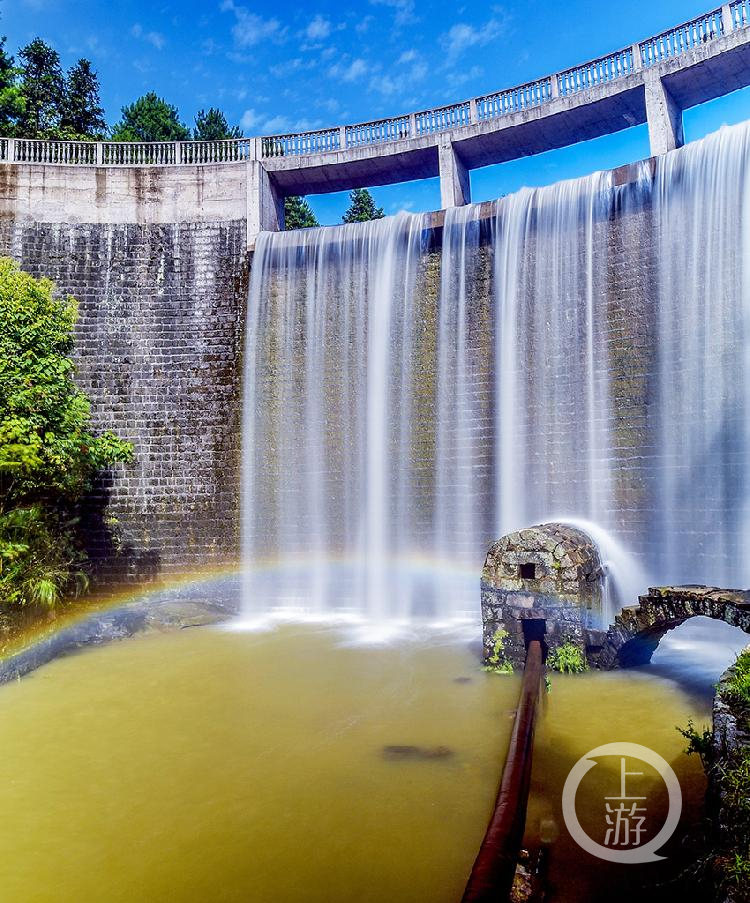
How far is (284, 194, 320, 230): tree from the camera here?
32.2 m

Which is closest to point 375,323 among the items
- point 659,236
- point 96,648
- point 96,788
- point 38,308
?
point 659,236

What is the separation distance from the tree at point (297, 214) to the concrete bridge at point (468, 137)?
542 inches

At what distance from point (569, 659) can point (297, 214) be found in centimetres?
3008

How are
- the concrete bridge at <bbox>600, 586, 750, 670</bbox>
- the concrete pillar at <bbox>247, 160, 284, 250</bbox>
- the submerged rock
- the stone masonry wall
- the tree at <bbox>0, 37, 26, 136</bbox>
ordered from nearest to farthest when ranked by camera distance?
the submerged rock
the concrete bridge at <bbox>600, 586, 750, 670</bbox>
the stone masonry wall
the concrete pillar at <bbox>247, 160, 284, 250</bbox>
the tree at <bbox>0, 37, 26, 136</bbox>

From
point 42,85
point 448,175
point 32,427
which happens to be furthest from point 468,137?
point 42,85

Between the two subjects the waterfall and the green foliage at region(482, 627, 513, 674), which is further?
the waterfall

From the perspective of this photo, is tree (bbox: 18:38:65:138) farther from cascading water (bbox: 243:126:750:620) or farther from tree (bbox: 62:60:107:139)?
cascading water (bbox: 243:126:750:620)

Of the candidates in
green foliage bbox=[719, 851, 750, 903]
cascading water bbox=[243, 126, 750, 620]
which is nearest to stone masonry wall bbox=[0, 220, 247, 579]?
cascading water bbox=[243, 126, 750, 620]

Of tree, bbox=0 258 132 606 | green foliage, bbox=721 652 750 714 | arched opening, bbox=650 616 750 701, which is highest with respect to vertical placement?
tree, bbox=0 258 132 606


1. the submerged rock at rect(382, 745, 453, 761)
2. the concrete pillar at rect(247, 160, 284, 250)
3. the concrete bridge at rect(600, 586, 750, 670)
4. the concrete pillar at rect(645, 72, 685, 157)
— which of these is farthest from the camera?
the concrete pillar at rect(247, 160, 284, 250)

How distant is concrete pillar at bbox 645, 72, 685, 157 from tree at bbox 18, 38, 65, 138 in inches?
951

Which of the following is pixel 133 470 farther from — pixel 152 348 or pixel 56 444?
pixel 56 444

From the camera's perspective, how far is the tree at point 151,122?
3112 cm

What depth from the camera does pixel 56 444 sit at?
10055mm
